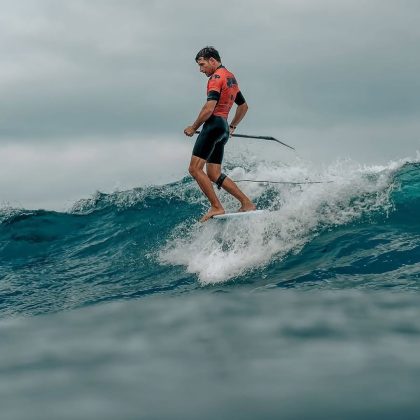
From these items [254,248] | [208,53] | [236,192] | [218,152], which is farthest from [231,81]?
[254,248]

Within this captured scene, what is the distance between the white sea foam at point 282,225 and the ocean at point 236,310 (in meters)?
0.03

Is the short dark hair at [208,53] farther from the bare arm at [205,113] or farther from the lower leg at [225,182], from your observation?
the lower leg at [225,182]

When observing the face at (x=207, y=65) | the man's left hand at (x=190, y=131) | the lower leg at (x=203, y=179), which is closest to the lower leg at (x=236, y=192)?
the lower leg at (x=203, y=179)

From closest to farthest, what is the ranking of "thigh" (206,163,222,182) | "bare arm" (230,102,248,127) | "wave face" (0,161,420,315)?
"wave face" (0,161,420,315), "thigh" (206,163,222,182), "bare arm" (230,102,248,127)

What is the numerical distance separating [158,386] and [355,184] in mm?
6458

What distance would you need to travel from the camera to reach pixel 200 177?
8.31 meters

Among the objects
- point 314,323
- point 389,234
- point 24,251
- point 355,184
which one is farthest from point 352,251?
point 24,251

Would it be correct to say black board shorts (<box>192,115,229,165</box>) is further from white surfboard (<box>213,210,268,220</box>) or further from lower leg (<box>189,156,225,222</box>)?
white surfboard (<box>213,210,268,220</box>)

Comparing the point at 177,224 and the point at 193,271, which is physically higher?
the point at 177,224

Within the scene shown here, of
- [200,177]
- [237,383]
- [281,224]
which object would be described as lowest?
[237,383]

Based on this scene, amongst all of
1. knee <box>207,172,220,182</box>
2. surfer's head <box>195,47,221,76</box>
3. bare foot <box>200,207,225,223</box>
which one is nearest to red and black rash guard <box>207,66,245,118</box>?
surfer's head <box>195,47,221,76</box>

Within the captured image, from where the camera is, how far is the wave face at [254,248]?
7.10 metres

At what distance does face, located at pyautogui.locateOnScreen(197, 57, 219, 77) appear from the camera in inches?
329

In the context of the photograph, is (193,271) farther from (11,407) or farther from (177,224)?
(11,407)
